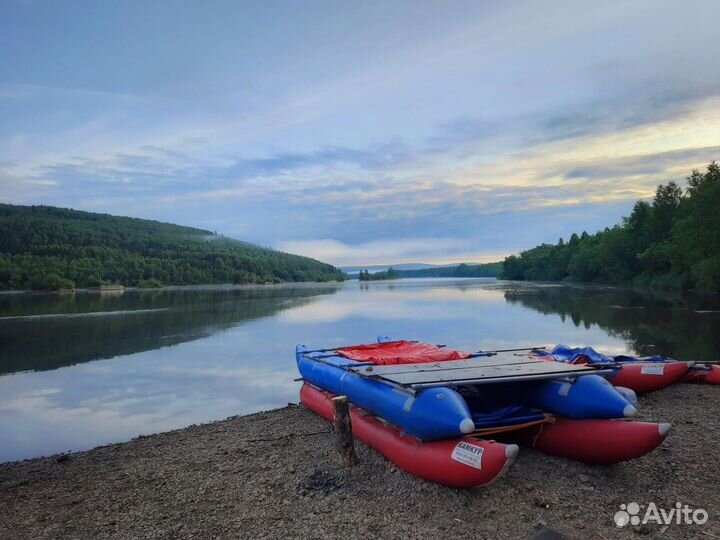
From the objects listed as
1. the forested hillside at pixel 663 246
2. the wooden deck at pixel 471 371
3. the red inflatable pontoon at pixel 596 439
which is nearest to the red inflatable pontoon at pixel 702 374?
the wooden deck at pixel 471 371

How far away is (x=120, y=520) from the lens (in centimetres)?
534

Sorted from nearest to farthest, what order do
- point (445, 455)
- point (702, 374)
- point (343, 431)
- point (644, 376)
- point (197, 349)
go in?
point (445, 455) < point (343, 431) < point (644, 376) < point (702, 374) < point (197, 349)

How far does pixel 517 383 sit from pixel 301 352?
16.6 feet

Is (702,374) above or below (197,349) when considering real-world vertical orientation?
above

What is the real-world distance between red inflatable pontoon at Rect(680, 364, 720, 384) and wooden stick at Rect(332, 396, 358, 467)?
22.1 feet

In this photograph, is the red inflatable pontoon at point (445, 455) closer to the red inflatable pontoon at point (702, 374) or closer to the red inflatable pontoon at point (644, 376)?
the red inflatable pontoon at point (644, 376)

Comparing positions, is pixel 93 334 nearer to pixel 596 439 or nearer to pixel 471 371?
pixel 471 371

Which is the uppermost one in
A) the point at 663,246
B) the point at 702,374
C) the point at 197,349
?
the point at 663,246

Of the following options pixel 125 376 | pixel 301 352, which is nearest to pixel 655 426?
pixel 301 352

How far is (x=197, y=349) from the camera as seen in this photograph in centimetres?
1872

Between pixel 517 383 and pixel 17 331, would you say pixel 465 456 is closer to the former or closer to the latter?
pixel 517 383

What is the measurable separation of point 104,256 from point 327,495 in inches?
3997

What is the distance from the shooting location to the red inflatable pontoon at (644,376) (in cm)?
876

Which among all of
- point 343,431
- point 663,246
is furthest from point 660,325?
point 663,246
